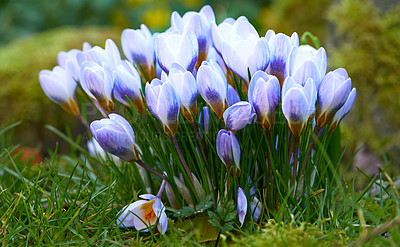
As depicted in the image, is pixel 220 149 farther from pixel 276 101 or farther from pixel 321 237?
pixel 321 237

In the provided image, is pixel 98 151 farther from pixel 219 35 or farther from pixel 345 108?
pixel 345 108

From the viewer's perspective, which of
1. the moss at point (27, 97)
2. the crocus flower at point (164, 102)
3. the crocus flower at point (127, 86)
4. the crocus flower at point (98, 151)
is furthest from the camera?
the moss at point (27, 97)

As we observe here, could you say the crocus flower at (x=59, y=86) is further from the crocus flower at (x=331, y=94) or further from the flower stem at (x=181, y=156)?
the crocus flower at (x=331, y=94)

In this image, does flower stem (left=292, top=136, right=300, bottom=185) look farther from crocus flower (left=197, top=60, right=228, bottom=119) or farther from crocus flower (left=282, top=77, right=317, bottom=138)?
crocus flower (left=197, top=60, right=228, bottom=119)

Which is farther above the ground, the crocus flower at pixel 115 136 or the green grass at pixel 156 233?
the crocus flower at pixel 115 136

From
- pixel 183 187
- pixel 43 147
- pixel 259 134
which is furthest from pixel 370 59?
pixel 43 147

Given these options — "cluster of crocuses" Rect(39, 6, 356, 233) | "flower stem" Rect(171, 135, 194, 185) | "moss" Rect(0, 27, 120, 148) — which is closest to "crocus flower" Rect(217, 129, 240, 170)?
"cluster of crocuses" Rect(39, 6, 356, 233)

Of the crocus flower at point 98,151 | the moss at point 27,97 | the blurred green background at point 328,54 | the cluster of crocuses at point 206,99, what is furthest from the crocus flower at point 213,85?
the moss at point 27,97
